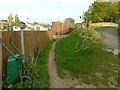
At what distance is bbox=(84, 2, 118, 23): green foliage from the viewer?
135ft

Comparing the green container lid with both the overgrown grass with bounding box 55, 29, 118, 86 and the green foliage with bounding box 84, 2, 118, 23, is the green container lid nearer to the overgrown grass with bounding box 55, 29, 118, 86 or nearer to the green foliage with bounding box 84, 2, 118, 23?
the overgrown grass with bounding box 55, 29, 118, 86

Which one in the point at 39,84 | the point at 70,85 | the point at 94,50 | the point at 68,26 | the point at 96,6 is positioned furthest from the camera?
the point at 96,6

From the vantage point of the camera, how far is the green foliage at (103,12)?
135 ft

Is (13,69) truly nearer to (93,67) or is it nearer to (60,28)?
(93,67)

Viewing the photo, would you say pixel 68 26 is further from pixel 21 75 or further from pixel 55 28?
pixel 21 75

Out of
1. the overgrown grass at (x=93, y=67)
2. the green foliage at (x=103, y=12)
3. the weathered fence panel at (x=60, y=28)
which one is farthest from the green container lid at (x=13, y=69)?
the green foliage at (x=103, y=12)

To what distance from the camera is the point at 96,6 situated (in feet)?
141

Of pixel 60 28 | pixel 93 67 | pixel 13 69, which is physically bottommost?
pixel 93 67

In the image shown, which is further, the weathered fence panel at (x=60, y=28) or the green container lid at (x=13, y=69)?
the weathered fence panel at (x=60, y=28)

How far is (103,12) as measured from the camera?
137ft

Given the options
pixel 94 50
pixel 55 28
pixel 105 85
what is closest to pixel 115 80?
pixel 105 85

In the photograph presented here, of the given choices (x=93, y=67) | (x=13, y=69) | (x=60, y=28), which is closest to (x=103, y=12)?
(x=60, y=28)

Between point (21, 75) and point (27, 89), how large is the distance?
2.24 ft

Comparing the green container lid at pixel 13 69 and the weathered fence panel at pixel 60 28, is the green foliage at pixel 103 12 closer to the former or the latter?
the weathered fence panel at pixel 60 28
